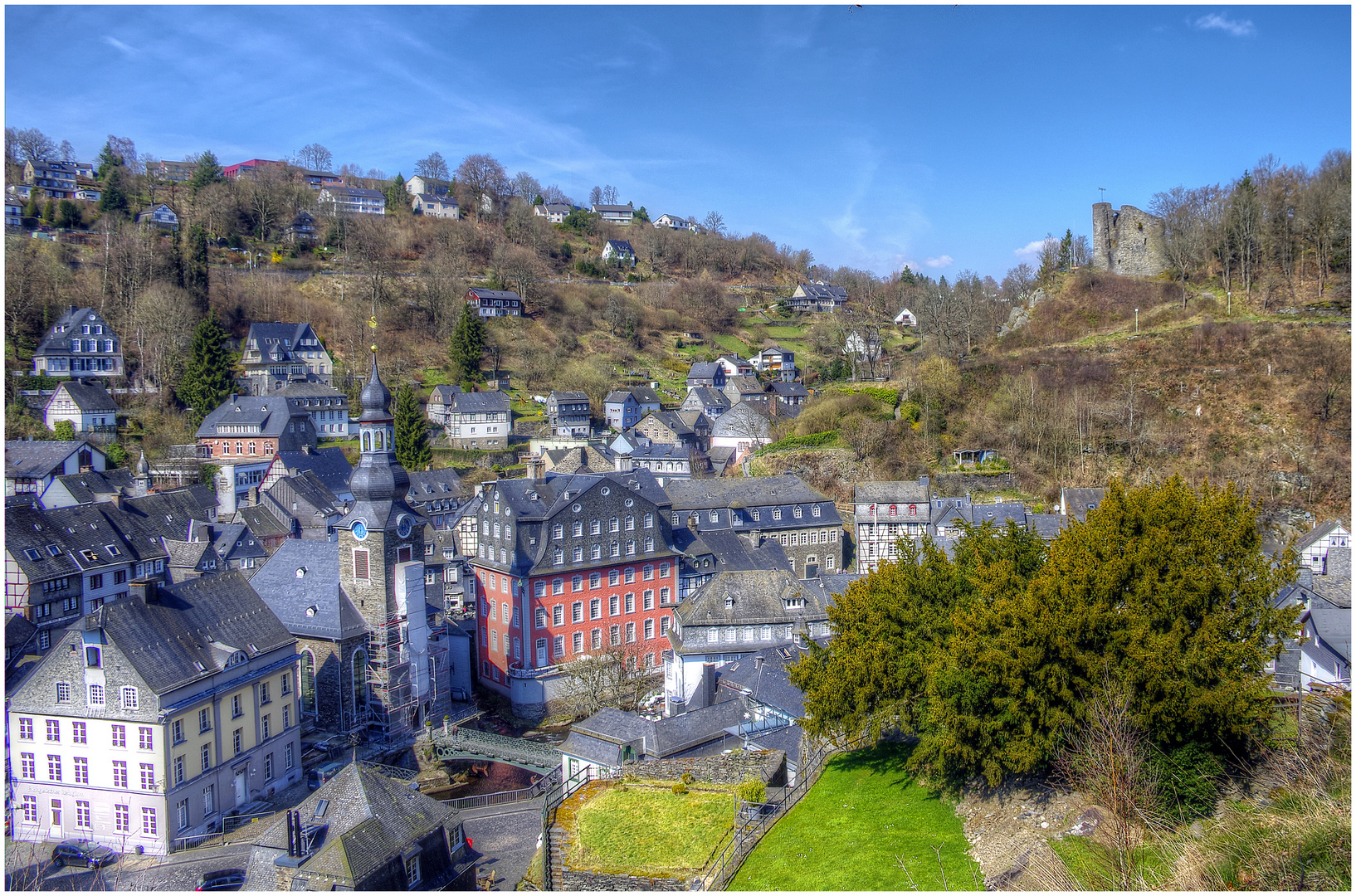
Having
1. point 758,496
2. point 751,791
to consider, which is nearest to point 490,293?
point 758,496

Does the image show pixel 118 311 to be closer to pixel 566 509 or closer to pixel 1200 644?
pixel 566 509

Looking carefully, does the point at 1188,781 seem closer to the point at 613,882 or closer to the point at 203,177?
the point at 613,882

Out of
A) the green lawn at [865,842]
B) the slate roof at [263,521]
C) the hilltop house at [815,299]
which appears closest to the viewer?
the green lawn at [865,842]

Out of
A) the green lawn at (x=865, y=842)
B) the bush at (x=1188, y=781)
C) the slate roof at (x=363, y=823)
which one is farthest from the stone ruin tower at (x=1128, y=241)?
the slate roof at (x=363, y=823)

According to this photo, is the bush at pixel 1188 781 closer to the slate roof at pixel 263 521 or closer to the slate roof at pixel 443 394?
the slate roof at pixel 263 521

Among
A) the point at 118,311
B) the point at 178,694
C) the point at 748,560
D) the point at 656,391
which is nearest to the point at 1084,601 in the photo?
the point at 178,694

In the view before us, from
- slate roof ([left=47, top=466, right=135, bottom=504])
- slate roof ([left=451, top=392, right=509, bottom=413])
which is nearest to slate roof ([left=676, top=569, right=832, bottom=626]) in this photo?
slate roof ([left=47, top=466, right=135, bottom=504])

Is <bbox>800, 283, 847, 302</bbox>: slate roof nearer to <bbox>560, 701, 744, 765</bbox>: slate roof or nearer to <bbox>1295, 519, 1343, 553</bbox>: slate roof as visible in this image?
<bbox>1295, 519, 1343, 553</bbox>: slate roof
